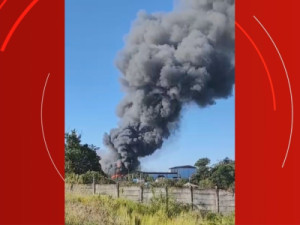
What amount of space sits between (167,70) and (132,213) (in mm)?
1217

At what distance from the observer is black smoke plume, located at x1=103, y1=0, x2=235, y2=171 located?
14.3 ft

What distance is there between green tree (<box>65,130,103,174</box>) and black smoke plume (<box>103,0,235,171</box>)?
151 mm

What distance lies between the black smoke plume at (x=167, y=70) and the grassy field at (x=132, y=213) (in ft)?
1.16

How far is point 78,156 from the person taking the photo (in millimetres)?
4266

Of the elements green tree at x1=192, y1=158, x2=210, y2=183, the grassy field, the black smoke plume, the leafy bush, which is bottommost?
the grassy field
